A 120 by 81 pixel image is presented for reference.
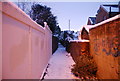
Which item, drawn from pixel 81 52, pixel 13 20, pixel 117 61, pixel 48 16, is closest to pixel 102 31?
pixel 117 61

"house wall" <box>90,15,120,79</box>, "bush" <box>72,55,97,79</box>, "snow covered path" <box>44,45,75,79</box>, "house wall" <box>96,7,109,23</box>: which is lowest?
"snow covered path" <box>44,45,75,79</box>

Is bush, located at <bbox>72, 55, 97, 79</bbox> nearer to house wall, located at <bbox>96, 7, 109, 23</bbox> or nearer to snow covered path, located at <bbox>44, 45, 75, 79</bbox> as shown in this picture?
snow covered path, located at <bbox>44, 45, 75, 79</bbox>

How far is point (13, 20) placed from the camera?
1701mm

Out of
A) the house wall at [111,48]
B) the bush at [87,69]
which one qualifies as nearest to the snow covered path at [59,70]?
the bush at [87,69]

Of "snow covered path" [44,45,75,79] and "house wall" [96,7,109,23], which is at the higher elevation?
"house wall" [96,7,109,23]

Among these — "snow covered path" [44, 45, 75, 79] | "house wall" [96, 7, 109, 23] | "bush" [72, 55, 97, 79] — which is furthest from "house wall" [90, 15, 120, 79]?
"house wall" [96, 7, 109, 23]

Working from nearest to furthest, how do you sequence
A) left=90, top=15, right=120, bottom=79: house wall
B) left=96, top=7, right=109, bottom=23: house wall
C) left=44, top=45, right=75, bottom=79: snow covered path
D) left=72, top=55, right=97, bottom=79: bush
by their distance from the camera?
1. left=90, top=15, right=120, bottom=79: house wall
2. left=72, top=55, right=97, bottom=79: bush
3. left=44, top=45, right=75, bottom=79: snow covered path
4. left=96, top=7, right=109, bottom=23: house wall

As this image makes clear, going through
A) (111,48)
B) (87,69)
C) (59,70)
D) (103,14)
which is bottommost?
(59,70)

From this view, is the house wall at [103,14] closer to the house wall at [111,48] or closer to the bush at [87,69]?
the bush at [87,69]

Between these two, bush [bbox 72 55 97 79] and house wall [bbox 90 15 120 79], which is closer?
house wall [bbox 90 15 120 79]

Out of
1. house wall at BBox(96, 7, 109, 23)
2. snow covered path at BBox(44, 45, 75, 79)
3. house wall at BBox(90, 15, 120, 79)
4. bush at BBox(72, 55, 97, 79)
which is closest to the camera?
house wall at BBox(90, 15, 120, 79)

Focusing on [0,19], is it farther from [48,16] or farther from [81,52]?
[48,16]

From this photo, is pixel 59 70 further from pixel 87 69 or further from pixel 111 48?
pixel 111 48

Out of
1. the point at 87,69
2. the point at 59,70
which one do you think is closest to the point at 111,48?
the point at 87,69
